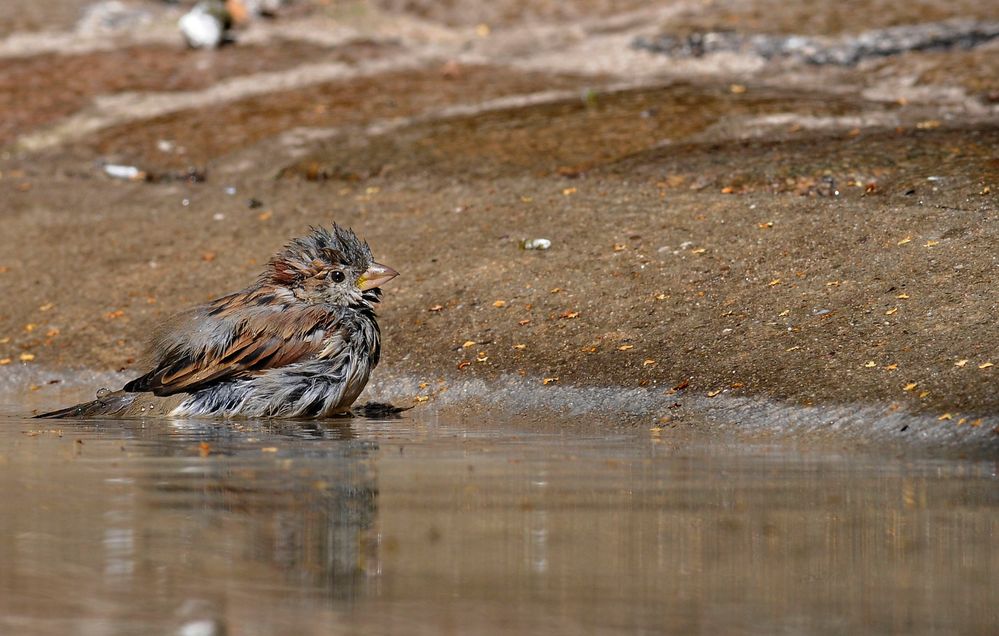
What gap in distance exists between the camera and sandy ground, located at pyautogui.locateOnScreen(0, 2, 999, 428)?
24.5ft

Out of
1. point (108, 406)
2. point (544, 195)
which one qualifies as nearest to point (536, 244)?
point (544, 195)

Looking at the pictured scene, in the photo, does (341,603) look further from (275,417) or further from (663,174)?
(663,174)

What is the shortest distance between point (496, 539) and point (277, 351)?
3.69 m

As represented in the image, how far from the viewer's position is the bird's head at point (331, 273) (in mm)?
7805

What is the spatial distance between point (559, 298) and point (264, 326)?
1.77 m

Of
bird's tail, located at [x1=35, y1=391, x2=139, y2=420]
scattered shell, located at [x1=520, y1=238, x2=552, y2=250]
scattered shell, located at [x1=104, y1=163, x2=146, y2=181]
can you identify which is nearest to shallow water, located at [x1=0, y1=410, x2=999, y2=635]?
bird's tail, located at [x1=35, y1=391, x2=139, y2=420]

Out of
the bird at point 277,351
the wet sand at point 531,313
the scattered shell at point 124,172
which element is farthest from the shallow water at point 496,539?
the scattered shell at point 124,172

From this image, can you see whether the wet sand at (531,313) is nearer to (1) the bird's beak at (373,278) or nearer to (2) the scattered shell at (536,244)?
(2) the scattered shell at (536,244)

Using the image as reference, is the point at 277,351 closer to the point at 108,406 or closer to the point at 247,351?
the point at 247,351

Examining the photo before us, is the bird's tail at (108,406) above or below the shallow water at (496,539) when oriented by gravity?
below

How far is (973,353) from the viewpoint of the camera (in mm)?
6500

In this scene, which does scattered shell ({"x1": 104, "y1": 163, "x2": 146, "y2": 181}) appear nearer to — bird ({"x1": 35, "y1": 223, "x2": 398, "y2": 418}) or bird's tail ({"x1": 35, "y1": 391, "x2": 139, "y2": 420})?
bird ({"x1": 35, "y1": 223, "x2": 398, "y2": 418})

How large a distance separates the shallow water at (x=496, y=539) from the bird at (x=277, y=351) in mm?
1331

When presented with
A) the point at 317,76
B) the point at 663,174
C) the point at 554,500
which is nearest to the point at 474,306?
the point at 663,174
